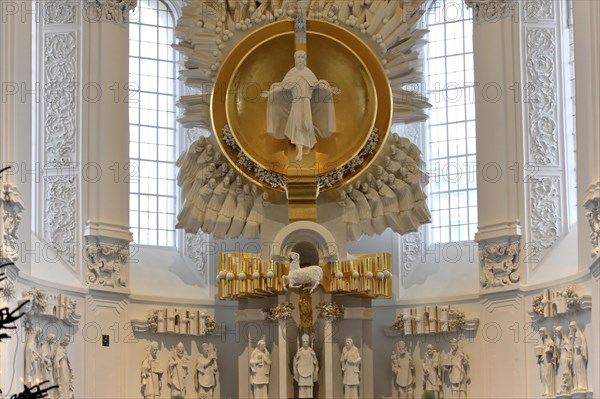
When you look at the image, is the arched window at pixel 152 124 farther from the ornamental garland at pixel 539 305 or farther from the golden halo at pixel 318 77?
the ornamental garland at pixel 539 305

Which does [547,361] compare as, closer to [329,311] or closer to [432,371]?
[432,371]

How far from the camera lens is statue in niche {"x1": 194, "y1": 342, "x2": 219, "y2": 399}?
26.5 meters

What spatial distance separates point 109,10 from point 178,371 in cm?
717

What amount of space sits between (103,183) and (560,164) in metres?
8.82

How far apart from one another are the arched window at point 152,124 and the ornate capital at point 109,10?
1659mm

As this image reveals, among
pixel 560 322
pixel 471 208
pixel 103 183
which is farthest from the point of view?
pixel 471 208

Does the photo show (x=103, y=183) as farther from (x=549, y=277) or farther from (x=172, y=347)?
(x=549, y=277)

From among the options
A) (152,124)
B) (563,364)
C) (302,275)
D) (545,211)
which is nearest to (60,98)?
(152,124)

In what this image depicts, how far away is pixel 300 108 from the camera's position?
26047 mm

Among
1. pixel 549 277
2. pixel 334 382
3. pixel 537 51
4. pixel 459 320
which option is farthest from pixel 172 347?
pixel 537 51

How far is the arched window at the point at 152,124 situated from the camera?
28172mm

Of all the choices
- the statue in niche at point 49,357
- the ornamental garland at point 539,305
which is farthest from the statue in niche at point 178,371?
the ornamental garland at point 539,305

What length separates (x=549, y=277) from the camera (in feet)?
82.5

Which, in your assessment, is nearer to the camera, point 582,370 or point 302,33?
point 582,370
